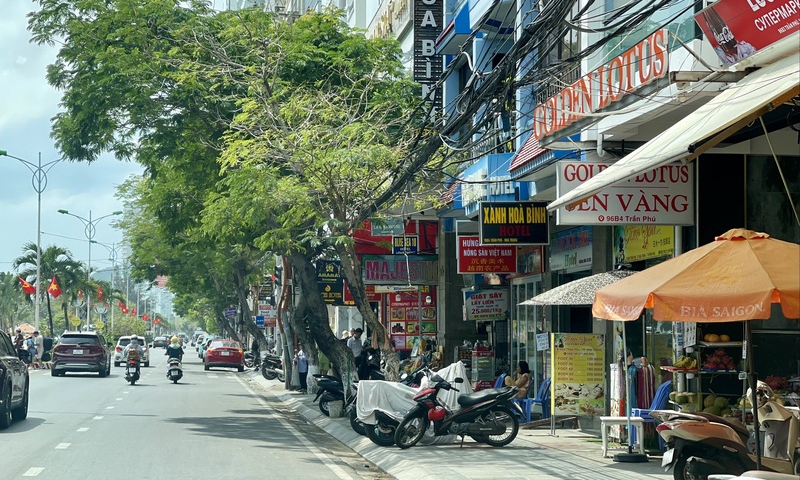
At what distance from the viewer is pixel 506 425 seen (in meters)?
16.8

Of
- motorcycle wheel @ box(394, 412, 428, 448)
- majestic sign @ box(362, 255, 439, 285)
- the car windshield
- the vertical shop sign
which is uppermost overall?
the vertical shop sign

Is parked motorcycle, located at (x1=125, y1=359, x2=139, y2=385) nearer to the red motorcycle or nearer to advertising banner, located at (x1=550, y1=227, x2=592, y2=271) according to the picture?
advertising banner, located at (x1=550, y1=227, x2=592, y2=271)

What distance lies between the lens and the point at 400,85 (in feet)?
82.1

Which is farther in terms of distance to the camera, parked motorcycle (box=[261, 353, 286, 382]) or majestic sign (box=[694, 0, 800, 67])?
parked motorcycle (box=[261, 353, 286, 382])

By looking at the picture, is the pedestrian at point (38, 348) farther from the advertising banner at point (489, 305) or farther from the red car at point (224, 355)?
the advertising banner at point (489, 305)

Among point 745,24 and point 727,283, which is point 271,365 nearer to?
point 745,24

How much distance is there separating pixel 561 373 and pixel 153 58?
413 inches

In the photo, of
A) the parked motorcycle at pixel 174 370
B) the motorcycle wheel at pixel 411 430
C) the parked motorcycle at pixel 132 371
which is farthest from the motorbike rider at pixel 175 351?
the motorcycle wheel at pixel 411 430

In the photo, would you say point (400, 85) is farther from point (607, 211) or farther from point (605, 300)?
point (605, 300)

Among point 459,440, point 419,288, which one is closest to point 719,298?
point 459,440

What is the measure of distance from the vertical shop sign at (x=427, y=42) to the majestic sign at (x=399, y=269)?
4.63 meters

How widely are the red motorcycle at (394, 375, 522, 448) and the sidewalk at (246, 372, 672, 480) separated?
21 cm

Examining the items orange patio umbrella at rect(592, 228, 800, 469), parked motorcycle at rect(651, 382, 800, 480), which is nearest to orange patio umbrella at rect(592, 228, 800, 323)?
orange patio umbrella at rect(592, 228, 800, 469)

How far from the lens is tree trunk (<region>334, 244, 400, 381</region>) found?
1967 cm
